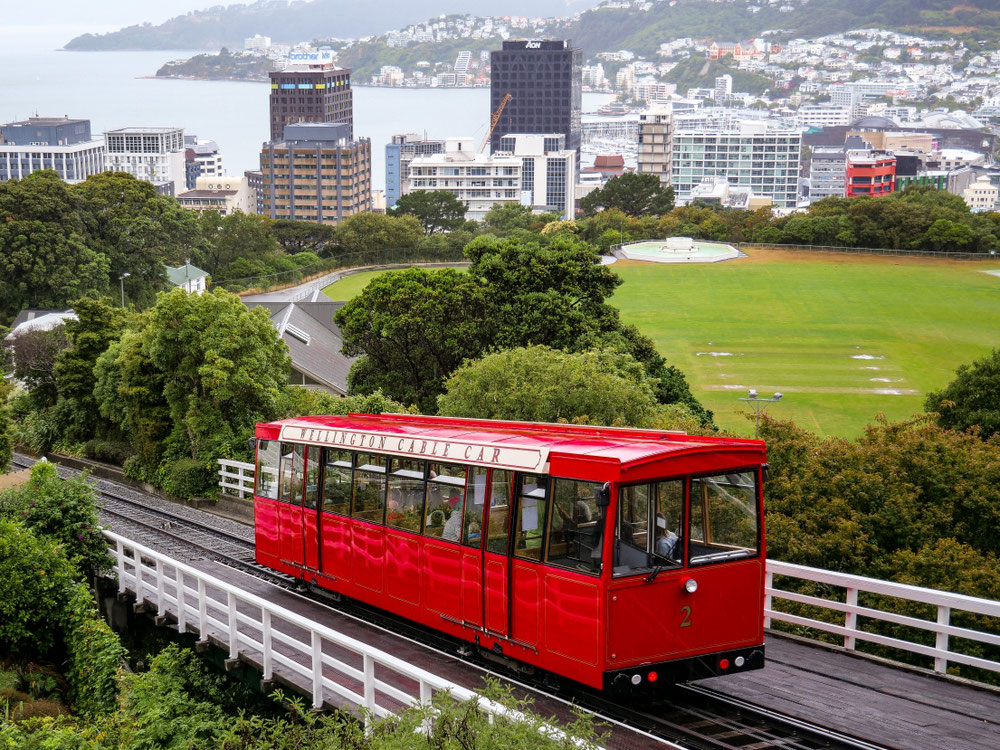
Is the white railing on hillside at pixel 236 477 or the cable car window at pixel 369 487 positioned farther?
the white railing on hillside at pixel 236 477

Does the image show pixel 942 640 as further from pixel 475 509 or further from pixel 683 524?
pixel 475 509

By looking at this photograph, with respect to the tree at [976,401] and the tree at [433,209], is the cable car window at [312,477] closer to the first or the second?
the tree at [976,401]

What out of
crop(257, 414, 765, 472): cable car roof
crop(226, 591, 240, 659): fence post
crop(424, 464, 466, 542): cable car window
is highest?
crop(257, 414, 765, 472): cable car roof

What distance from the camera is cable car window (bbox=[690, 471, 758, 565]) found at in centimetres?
1088

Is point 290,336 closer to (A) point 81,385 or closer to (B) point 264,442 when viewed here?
(A) point 81,385

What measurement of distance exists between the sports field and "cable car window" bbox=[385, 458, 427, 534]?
43236mm

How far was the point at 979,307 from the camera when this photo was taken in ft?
291

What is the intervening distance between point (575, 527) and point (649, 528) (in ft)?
2.44

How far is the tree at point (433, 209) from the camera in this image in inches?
5027

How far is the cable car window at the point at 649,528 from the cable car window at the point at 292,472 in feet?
21.3

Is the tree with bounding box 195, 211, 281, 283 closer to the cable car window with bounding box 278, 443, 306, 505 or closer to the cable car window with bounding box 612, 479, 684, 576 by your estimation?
the cable car window with bounding box 278, 443, 306, 505

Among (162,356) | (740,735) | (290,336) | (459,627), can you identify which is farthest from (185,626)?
(290,336)

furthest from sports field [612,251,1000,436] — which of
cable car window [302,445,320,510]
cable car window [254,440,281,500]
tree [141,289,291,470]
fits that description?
cable car window [302,445,320,510]

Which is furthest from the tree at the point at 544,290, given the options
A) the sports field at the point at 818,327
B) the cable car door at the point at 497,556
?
the cable car door at the point at 497,556
